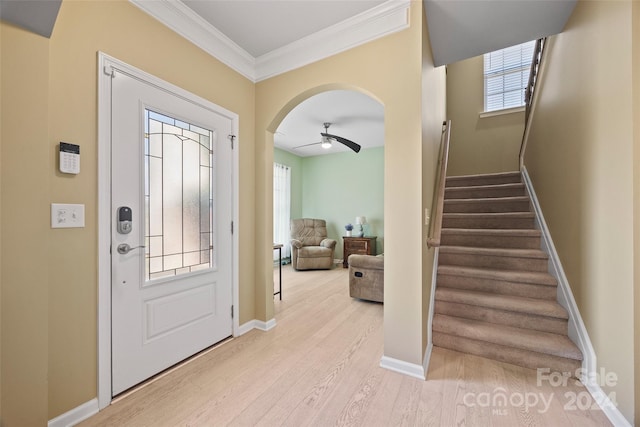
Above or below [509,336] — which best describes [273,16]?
above

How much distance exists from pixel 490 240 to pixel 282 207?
435cm

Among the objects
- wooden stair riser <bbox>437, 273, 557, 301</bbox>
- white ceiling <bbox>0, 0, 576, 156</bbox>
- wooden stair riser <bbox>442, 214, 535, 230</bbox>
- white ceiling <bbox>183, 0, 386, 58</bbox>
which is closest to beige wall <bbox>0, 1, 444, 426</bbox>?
white ceiling <bbox>0, 0, 576, 156</bbox>

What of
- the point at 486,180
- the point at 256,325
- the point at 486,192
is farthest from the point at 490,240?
the point at 256,325

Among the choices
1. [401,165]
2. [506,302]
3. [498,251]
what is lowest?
[506,302]

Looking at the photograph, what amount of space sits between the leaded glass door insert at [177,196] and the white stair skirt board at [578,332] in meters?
2.74

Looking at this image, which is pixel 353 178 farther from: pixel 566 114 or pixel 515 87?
pixel 566 114

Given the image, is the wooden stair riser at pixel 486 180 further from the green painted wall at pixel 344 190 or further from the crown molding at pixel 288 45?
the crown molding at pixel 288 45

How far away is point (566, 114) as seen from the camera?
222 cm

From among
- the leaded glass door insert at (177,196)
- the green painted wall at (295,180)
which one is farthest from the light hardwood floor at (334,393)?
the green painted wall at (295,180)

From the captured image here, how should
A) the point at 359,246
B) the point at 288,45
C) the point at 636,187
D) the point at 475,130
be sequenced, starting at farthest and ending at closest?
the point at 359,246 < the point at 475,130 < the point at 288,45 < the point at 636,187

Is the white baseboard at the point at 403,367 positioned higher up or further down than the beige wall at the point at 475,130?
further down

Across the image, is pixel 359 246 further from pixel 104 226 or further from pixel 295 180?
pixel 104 226

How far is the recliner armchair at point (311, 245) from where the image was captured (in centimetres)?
534

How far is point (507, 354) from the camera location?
2.02m
